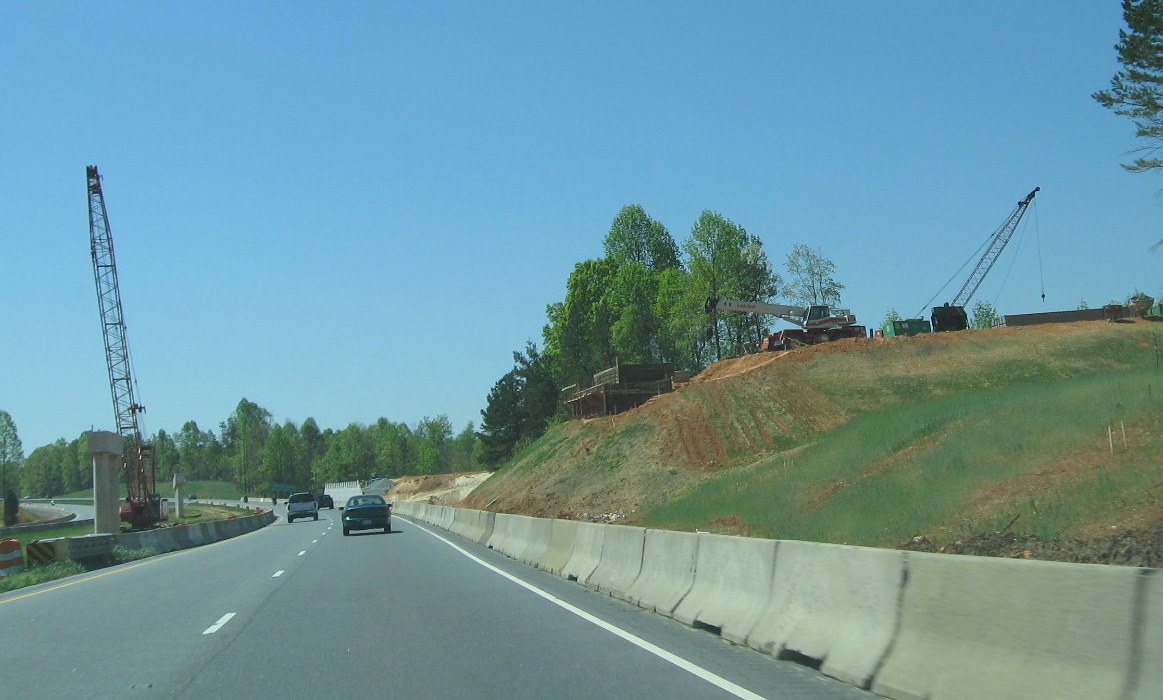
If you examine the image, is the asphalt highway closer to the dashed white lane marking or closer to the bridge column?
the dashed white lane marking

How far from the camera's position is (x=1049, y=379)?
4403cm

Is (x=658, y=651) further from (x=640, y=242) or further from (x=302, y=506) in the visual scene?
(x=640, y=242)

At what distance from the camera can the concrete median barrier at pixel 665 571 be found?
44.5ft

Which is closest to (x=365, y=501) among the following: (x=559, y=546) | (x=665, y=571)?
(x=559, y=546)

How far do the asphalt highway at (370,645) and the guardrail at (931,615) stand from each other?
1.12 feet

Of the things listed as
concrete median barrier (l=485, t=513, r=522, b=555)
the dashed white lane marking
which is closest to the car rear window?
concrete median barrier (l=485, t=513, r=522, b=555)

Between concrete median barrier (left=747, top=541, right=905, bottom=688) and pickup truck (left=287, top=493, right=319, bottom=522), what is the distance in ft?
229

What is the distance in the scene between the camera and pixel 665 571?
14523 millimetres

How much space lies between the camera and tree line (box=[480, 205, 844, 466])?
286 feet

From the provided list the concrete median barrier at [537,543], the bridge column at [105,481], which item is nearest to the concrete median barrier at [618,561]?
the concrete median barrier at [537,543]

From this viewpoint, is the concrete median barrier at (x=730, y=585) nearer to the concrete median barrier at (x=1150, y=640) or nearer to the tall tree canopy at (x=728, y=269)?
the concrete median barrier at (x=1150, y=640)

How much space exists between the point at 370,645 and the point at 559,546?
10.5 metres

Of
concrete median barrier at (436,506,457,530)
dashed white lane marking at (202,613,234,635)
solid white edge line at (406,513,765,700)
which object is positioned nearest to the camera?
solid white edge line at (406,513,765,700)

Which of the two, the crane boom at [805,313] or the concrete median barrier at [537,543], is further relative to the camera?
the crane boom at [805,313]
